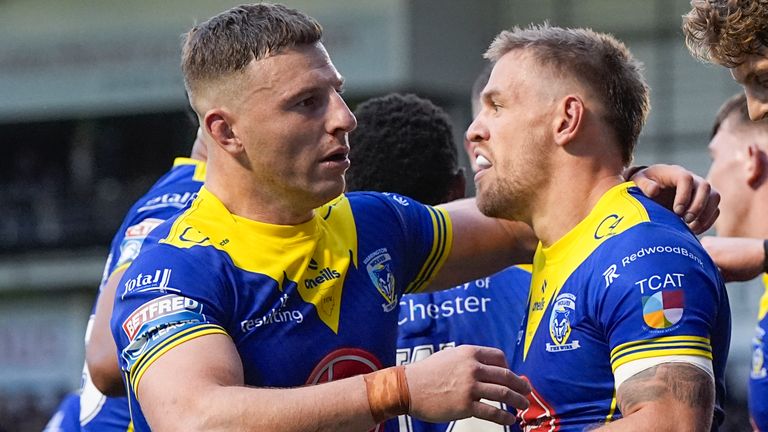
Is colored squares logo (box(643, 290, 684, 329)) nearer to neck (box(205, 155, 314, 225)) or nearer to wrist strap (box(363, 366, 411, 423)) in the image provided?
wrist strap (box(363, 366, 411, 423))

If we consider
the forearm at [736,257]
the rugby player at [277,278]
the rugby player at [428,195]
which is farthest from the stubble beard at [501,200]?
the forearm at [736,257]

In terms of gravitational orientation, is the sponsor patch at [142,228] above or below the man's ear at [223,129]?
below

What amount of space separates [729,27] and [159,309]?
1.66 meters

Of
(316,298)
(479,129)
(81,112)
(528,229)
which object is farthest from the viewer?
(81,112)

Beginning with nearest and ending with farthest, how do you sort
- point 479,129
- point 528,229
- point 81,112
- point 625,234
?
point 625,234 < point 479,129 < point 528,229 < point 81,112

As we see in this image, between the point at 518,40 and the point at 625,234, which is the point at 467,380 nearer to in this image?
the point at 625,234

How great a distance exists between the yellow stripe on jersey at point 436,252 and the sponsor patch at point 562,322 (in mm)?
606

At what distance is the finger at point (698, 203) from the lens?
3.59 metres

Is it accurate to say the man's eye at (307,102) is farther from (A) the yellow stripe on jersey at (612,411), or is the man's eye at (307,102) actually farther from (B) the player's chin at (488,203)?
(A) the yellow stripe on jersey at (612,411)

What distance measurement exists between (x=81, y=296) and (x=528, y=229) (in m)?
16.9

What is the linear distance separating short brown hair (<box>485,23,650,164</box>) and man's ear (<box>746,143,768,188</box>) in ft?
6.61

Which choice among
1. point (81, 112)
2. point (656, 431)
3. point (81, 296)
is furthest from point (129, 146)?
point (656, 431)

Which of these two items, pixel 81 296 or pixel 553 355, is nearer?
pixel 553 355

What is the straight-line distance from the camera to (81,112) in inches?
789
